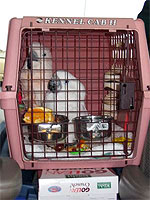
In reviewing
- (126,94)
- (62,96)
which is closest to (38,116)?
(62,96)

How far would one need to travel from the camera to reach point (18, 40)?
0.84 meters

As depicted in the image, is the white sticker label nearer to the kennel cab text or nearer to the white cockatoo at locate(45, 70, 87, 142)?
the white cockatoo at locate(45, 70, 87, 142)

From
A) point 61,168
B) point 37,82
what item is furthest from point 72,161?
point 37,82

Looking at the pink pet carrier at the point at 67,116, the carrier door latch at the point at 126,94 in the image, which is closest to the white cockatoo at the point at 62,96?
the pink pet carrier at the point at 67,116

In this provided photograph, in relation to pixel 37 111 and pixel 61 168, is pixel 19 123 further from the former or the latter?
pixel 61 168

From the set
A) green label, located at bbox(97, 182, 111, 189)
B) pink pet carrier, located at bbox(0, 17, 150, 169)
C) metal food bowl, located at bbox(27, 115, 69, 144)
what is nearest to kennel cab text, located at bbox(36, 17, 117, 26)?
pink pet carrier, located at bbox(0, 17, 150, 169)

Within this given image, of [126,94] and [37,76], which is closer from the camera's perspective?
[126,94]

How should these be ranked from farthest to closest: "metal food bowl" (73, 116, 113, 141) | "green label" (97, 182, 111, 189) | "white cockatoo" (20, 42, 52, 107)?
"white cockatoo" (20, 42, 52, 107) < "metal food bowl" (73, 116, 113, 141) < "green label" (97, 182, 111, 189)

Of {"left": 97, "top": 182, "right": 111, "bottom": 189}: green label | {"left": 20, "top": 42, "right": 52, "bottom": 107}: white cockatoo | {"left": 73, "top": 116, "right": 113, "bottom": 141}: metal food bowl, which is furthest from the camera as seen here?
{"left": 20, "top": 42, "right": 52, "bottom": 107}: white cockatoo

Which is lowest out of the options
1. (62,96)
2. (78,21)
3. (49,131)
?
(49,131)

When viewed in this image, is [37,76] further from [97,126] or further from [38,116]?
[97,126]

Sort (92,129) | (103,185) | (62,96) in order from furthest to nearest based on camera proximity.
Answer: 1. (62,96)
2. (92,129)
3. (103,185)

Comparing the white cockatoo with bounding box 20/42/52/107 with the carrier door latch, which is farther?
the white cockatoo with bounding box 20/42/52/107

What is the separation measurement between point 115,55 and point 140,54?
369 mm
